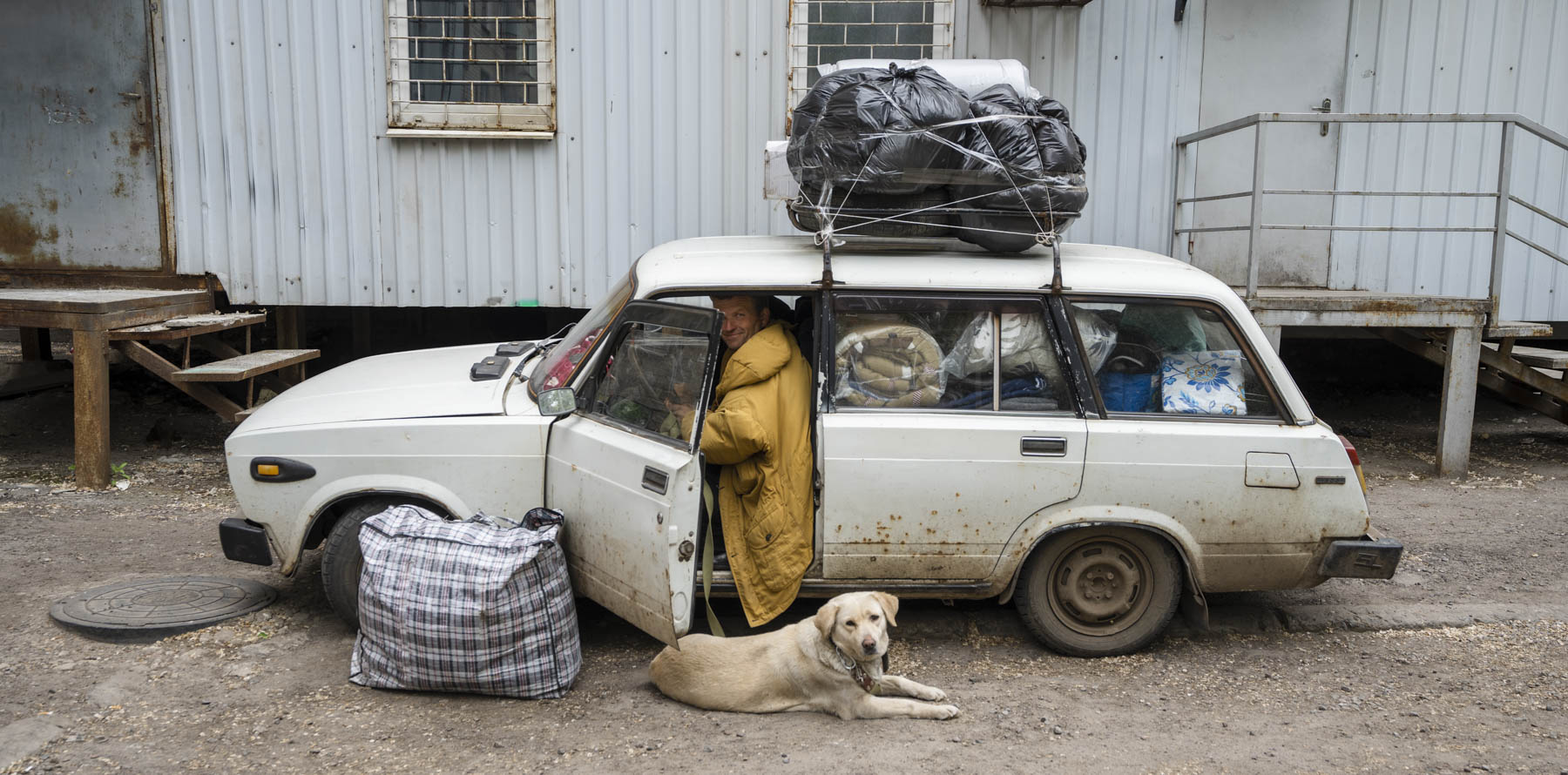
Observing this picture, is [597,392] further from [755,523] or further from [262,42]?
[262,42]

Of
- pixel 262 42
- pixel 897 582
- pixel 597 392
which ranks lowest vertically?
pixel 897 582

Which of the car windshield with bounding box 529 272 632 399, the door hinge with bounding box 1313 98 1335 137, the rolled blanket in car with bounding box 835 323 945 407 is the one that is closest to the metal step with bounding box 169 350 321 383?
the car windshield with bounding box 529 272 632 399

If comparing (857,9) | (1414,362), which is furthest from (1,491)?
(1414,362)

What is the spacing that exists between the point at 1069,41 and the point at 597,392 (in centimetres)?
514

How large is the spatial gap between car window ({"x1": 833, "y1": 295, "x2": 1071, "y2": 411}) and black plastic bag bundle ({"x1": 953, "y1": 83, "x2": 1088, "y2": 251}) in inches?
14.0

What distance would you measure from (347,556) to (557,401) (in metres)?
1.12

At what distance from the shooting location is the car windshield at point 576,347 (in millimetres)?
4441

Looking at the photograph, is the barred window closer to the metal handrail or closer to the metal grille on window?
the metal grille on window

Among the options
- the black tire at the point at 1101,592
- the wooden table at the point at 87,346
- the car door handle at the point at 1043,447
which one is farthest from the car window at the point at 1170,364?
the wooden table at the point at 87,346

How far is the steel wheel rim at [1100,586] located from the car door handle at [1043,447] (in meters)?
0.45

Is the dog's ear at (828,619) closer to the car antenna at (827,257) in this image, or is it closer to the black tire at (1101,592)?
Answer: the black tire at (1101,592)

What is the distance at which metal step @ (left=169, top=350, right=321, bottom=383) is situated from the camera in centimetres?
684

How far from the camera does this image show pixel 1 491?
263 inches

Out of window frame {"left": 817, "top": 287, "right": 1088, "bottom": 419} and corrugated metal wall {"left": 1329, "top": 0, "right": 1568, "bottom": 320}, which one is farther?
corrugated metal wall {"left": 1329, "top": 0, "right": 1568, "bottom": 320}
